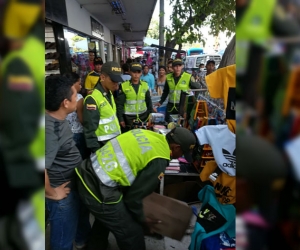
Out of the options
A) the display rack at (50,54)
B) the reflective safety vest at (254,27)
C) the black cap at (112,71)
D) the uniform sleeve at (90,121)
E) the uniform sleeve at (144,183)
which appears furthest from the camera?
the display rack at (50,54)

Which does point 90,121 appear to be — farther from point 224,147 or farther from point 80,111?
point 224,147

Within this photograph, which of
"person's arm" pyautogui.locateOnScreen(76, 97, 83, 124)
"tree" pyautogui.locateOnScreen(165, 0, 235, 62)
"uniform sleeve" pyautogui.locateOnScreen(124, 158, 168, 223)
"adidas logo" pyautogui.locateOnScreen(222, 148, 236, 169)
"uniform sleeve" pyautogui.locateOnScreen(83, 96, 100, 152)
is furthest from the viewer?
"tree" pyautogui.locateOnScreen(165, 0, 235, 62)

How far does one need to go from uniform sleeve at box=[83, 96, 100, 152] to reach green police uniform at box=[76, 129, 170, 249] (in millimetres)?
680

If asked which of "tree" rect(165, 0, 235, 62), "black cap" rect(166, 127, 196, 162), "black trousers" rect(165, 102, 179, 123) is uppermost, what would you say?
"tree" rect(165, 0, 235, 62)

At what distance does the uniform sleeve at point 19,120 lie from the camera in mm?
499

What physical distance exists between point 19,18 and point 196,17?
5.94 metres

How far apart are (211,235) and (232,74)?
1.22 metres

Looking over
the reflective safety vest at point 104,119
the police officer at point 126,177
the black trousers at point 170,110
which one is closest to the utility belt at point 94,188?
the police officer at point 126,177

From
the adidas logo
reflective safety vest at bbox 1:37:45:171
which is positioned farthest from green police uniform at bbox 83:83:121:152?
reflective safety vest at bbox 1:37:45:171

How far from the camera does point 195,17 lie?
19.1ft

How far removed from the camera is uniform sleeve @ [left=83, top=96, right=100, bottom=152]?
2.56m

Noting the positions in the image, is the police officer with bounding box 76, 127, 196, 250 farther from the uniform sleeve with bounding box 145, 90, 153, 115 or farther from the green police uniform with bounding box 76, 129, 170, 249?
the uniform sleeve with bounding box 145, 90, 153, 115

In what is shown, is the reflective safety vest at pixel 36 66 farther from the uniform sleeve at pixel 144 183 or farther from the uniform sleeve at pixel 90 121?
the uniform sleeve at pixel 90 121

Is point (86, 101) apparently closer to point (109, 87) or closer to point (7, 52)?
point (109, 87)
